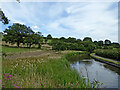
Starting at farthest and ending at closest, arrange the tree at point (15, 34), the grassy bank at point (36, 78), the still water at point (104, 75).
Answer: the tree at point (15, 34) < the still water at point (104, 75) < the grassy bank at point (36, 78)

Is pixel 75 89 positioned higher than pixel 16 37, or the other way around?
pixel 16 37

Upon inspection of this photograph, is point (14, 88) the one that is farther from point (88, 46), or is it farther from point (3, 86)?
point (88, 46)

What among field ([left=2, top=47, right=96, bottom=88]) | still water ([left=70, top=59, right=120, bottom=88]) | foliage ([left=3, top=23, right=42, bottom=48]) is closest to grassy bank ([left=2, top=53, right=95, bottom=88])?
field ([left=2, top=47, right=96, bottom=88])

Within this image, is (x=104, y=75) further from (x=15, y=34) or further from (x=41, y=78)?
(x=15, y=34)

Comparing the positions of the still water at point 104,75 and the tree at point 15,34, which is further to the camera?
the tree at point 15,34

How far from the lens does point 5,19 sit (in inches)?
203

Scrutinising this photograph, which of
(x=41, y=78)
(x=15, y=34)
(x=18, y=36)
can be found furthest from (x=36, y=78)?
(x=18, y=36)

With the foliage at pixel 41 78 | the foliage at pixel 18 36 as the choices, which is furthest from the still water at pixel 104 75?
the foliage at pixel 18 36

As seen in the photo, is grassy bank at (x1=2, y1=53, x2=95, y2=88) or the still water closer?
grassy bank at (x1=2, y1=53, x2=95, y2=88)

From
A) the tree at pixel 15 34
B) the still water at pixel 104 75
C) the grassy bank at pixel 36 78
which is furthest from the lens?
the tree at pixel 15 34

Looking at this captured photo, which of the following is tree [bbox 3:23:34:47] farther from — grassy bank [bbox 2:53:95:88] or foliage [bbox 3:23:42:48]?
grassy bank [bbox 2:53:95:88]

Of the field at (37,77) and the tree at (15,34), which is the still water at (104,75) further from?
the tree at (15,34)

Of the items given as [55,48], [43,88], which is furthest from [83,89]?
[55,48]

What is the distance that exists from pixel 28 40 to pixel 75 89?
3310 centimetres
